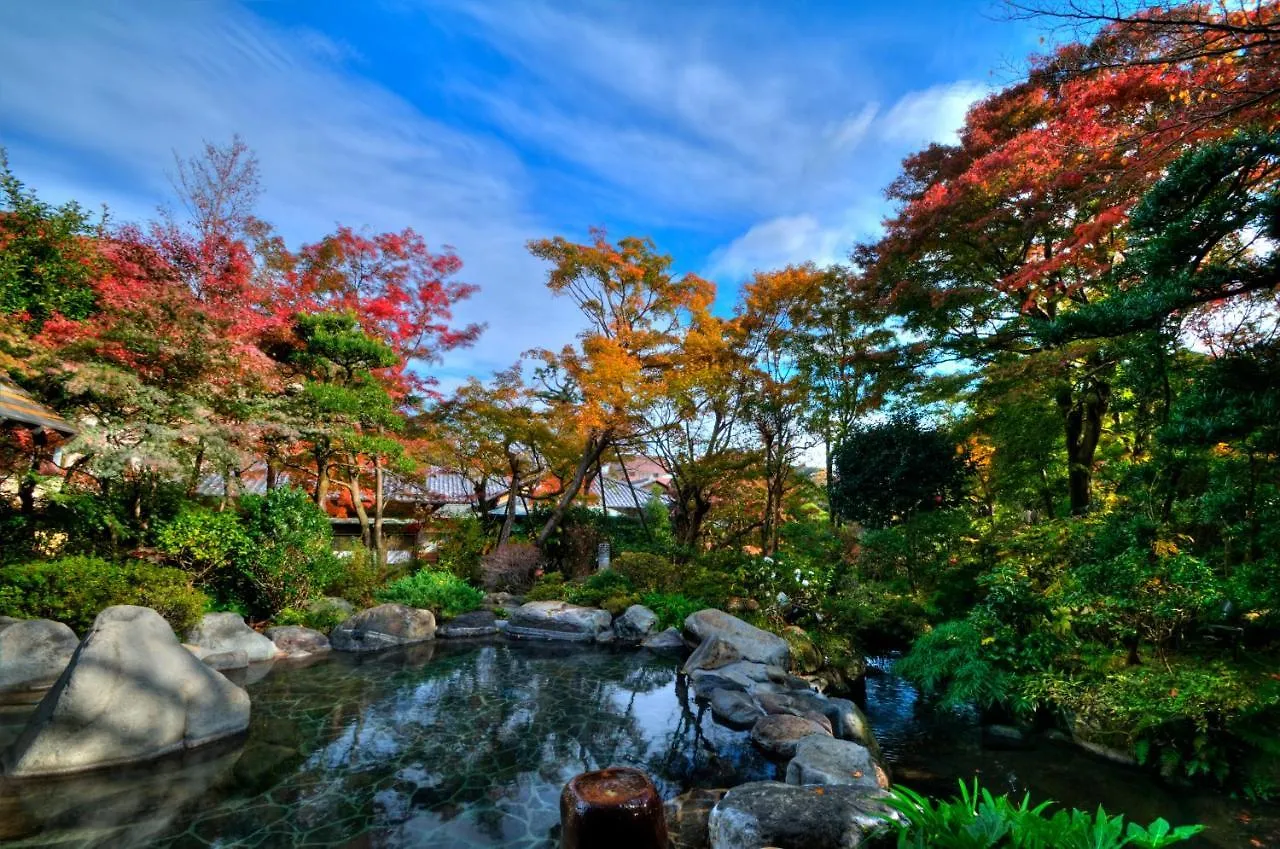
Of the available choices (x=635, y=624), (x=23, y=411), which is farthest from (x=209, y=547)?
(x=635, y=624)

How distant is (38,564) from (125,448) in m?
1.63

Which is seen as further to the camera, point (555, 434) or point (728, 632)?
point (555, 434)

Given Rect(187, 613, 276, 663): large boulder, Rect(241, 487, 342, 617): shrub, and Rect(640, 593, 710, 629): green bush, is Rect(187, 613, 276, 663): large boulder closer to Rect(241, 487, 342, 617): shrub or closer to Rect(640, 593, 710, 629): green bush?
Rect(241, 487, 342, 617): shrub

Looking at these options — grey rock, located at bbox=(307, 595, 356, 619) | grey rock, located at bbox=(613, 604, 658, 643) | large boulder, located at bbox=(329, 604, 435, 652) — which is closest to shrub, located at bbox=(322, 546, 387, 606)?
grey rock, located at bbox=(307, 595, 356, 619)

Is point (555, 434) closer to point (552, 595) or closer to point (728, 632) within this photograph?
point (552, 595)

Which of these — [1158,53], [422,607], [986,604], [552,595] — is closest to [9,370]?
[422,607]

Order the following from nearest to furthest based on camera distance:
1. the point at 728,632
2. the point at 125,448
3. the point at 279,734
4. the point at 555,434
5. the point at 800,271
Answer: the point at 279,734 → the point at 125,448 → the point at 728,632 → the point at 800,271 → the point at 555,434

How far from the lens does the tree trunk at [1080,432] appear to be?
8.57 m

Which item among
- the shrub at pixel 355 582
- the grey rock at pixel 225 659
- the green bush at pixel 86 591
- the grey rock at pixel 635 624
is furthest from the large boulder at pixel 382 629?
the grey rock at pixel 635 624

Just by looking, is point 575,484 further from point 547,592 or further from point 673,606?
point 673,606

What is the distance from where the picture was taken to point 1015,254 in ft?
29.3

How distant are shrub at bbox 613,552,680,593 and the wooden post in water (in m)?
8.29

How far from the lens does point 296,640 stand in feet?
27.3

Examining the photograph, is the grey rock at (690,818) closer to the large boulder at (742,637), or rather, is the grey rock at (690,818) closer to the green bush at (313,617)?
the large boulder at (742,637)
